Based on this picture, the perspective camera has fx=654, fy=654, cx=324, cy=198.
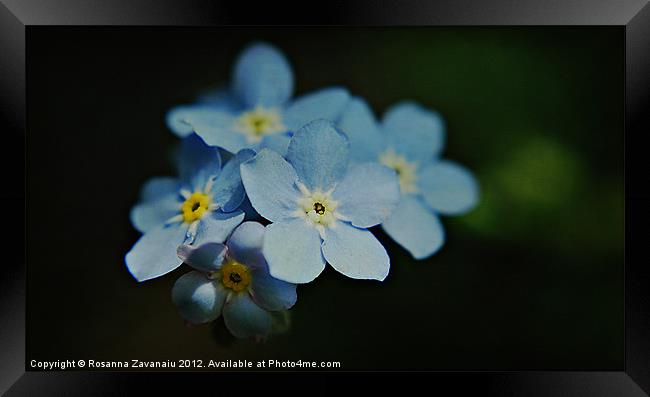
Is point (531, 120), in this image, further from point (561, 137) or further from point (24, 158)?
point (24, 158)

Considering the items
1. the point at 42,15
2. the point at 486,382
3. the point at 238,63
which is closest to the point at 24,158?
the point at 42,15

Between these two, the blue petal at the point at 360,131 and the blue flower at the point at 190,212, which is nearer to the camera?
the blue flower at the point at 190,212

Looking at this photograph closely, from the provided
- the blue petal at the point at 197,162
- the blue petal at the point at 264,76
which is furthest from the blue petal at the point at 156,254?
the blue petal at the point at 264,76

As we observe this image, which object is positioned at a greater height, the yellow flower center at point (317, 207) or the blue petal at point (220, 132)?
the blue petal at point (220, 132)

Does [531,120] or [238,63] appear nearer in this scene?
[238,63]

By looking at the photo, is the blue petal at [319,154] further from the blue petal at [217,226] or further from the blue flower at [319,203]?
the blue petal at [217,226]

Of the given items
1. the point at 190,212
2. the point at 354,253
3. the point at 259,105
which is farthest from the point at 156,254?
the point at 259,105

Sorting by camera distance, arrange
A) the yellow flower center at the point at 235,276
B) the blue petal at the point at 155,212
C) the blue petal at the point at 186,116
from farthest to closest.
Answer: the blue petal at the point at 186,116 → the blue petal at the point at 155,212 → the yellow flower center at the point at 235,276
